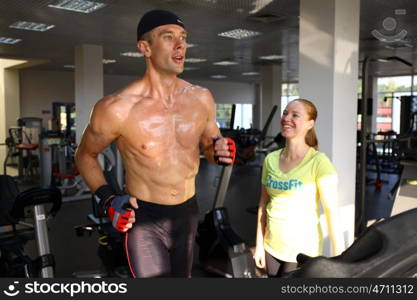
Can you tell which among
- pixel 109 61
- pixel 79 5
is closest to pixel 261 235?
pixel 79 5

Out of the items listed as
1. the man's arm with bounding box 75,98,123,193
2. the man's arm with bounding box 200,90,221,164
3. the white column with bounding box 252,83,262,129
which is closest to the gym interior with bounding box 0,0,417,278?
the man's arm with bounding box 200,90,221,164

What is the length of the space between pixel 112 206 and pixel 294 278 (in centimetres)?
111

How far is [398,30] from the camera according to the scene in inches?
240

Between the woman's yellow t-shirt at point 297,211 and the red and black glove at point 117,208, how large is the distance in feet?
2.35

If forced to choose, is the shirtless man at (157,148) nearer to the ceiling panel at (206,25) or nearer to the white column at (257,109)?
the ceiling panel at (206,25)

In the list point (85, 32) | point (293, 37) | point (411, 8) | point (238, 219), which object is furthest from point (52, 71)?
point (411, 8)

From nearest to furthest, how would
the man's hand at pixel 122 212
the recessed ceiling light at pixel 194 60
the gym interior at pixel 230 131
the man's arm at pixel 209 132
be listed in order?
the man's hand at pixel 122 212 < the man's arm at pixel 209 132 < the gym interior at pixel 230 131 < the recessed ceiling light at pixel 194 60

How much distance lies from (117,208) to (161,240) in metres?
0.28

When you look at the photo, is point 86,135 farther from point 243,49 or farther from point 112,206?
point 243,49

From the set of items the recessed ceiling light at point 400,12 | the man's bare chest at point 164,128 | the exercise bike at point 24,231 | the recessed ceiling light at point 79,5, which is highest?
the recessed ceiling light at point 79,5

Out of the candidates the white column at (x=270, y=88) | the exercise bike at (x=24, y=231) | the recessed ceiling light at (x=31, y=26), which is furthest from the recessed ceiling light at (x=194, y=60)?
the exercise bike at (x=24, y=231)

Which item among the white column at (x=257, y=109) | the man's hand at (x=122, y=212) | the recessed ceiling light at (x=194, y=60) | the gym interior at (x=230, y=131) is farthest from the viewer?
the white column at (x=257, y=109)

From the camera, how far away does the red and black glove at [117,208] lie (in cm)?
146

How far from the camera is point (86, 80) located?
7652 millimetres
